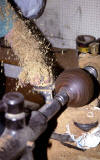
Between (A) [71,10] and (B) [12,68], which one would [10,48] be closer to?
(B) [12,68]

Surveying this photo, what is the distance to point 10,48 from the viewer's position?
2.44 metres

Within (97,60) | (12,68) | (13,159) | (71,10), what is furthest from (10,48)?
(13,159)

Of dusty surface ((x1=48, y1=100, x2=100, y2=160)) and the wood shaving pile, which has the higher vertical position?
the wood shaving pile

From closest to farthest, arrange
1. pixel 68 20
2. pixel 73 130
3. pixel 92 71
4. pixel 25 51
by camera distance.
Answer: pixel 73 130
pixel 92 71
pixel 25 51
pixel 68 20

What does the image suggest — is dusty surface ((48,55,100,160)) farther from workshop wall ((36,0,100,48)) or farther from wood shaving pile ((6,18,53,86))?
workshop wall ((36,0,100,48))

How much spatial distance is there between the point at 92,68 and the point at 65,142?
0.47 m

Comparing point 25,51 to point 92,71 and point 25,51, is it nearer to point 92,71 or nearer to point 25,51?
point 25,51

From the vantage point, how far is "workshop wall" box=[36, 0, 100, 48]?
2629 mm

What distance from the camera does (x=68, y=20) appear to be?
2.80 m

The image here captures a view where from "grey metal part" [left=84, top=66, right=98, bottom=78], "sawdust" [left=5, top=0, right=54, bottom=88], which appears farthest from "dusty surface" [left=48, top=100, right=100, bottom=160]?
"sawdust" [left=5, top=0, right=54, bottom=88]

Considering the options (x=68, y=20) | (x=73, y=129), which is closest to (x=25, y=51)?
(x=68, y=20)

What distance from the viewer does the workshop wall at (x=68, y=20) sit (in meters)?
2.63

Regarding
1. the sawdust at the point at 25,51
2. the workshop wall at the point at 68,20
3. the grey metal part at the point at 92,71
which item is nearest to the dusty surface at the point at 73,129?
the grey metal part at the point at 92,71

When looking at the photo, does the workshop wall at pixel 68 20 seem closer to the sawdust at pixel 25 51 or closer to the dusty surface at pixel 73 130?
the sawdust at pixel 25 51
